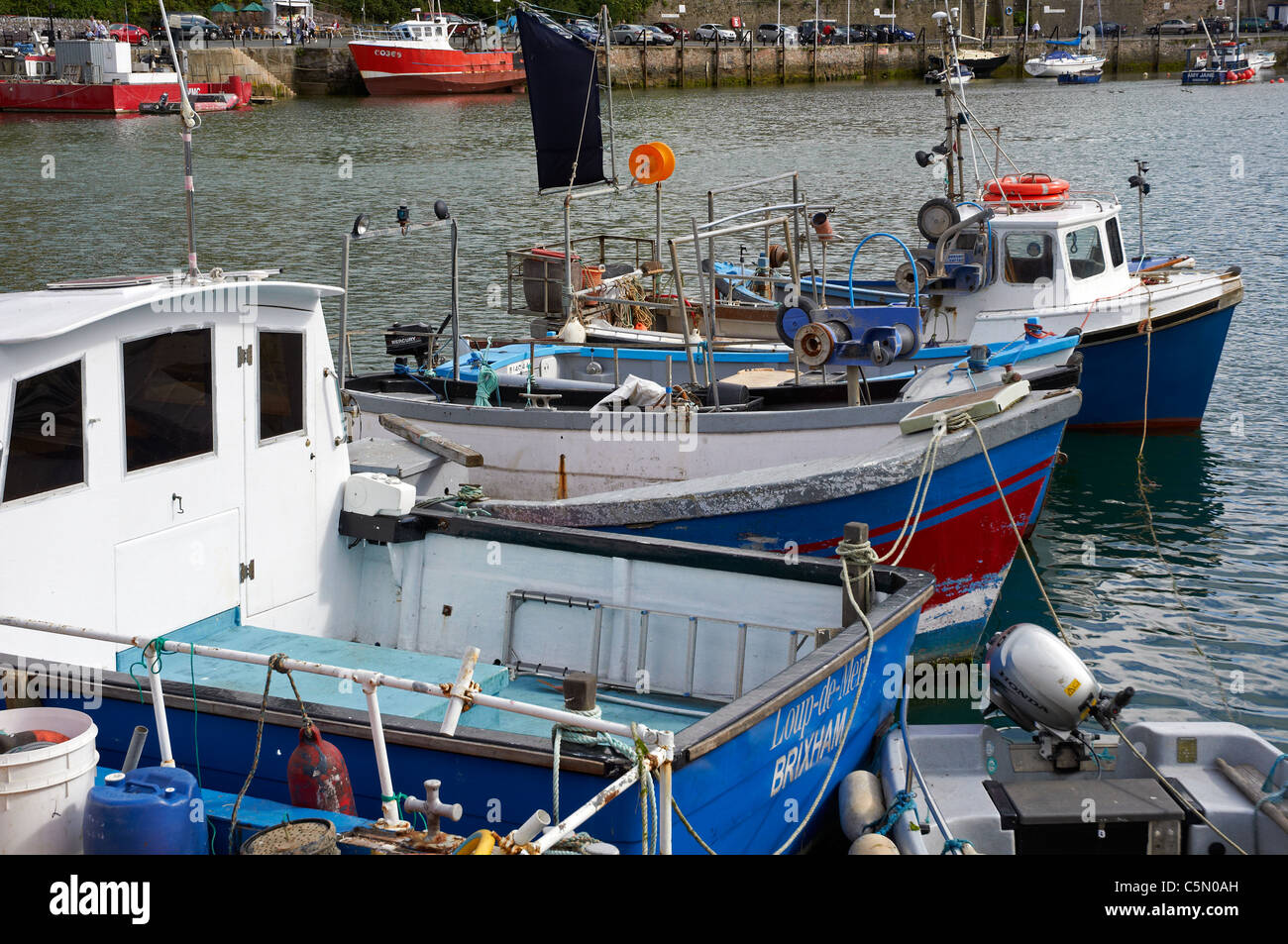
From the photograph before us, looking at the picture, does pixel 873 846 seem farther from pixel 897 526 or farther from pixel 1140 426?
pixel 1140 426

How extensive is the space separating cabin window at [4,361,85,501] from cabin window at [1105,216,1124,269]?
1221 cm

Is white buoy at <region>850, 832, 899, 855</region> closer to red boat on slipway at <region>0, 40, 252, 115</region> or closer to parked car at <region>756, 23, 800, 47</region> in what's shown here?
red boat on slipway at <region>0, 40, 252, 115</region>

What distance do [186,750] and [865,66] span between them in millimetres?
82288

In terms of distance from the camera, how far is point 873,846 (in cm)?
644

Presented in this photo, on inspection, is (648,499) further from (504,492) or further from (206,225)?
(206,225)

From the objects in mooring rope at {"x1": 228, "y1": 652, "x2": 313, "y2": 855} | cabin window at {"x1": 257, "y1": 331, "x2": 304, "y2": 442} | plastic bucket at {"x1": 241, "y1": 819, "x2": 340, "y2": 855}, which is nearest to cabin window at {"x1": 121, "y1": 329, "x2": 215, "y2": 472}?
cabin window at {"x1": 257, "y1": 331, "x2": 304, "y2": 442}

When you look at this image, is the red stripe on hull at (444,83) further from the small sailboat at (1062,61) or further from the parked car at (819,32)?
the small sailboat at (1062,61)

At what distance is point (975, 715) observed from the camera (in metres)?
9.46

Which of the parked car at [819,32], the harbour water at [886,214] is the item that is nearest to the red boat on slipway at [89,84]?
the harbour water at [886,214]

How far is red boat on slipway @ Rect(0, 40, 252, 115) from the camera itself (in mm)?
59844

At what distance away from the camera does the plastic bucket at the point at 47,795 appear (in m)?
4.74

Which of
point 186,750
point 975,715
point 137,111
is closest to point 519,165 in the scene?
point 137,111

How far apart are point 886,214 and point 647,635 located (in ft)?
81.0

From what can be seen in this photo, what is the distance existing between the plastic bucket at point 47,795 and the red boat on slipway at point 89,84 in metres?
58.8
